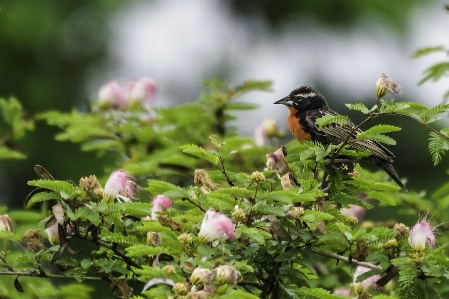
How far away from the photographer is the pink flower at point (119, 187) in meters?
3.79

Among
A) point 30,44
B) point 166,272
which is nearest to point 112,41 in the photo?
point 30,44

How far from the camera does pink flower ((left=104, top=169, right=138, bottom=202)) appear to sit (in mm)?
3791

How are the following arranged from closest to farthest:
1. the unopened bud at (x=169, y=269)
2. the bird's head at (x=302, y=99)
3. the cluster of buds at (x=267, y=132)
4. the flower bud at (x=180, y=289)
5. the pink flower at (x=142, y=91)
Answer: the flower bud at (x=180, y=289) < the unopened bud at (x=169, y=269) < the bird's head at (x=302, y=99) < the cluster of buds at (x=267, y=132) < the pink flower at (x=142, y=91)

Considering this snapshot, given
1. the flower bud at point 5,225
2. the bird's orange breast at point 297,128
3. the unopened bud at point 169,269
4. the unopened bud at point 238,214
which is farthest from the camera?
the bird's orange breast at point 297,128

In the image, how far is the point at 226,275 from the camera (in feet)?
10.0

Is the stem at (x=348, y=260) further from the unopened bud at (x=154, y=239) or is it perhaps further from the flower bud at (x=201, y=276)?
the flower bud at (x=201, y=276)

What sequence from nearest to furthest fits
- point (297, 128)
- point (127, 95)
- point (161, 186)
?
point (161, 186)
point (297, 128)
point (127, 95)

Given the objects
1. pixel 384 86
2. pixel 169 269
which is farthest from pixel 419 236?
pixel 169 269

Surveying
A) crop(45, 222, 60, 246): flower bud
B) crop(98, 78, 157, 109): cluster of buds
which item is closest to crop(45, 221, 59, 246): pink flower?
crop(45, 222, 60, 246): flower bud

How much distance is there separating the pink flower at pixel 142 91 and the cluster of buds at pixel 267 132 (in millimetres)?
945

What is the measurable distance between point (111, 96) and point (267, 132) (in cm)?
123

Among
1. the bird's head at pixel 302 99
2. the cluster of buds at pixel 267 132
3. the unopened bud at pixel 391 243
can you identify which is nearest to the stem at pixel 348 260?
the unopened bud at pixel 391 243

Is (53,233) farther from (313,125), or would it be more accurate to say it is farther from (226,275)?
(313,125)

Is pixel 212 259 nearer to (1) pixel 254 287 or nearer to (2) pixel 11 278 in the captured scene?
(1) pixel 254 287
